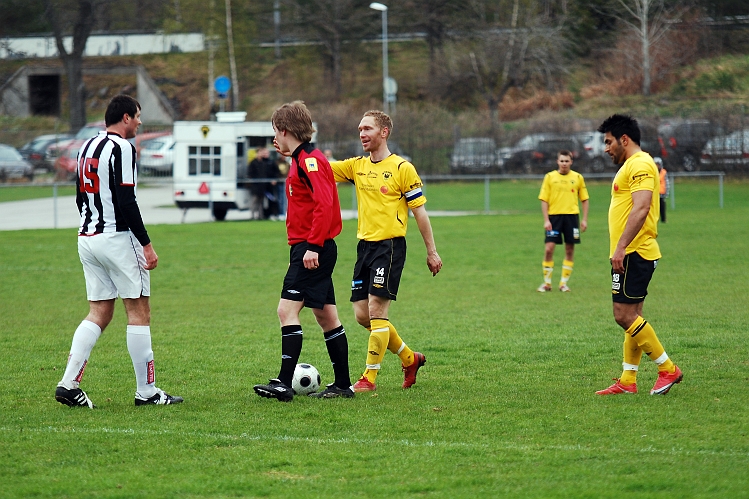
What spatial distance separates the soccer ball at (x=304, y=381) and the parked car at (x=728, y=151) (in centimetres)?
2995

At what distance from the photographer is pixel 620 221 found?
654 cm

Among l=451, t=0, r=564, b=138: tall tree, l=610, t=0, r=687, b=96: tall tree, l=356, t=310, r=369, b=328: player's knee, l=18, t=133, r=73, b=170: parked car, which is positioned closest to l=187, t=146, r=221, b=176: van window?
l=18, t=133, r=73, b=170: parked car

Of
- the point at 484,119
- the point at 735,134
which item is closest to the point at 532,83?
the point at 484,119

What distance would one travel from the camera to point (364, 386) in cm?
680

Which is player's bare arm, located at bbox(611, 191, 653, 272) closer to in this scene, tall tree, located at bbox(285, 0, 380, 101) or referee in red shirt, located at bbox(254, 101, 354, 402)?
referee in red shirt, located at bbox(254, 101, 354, 402)

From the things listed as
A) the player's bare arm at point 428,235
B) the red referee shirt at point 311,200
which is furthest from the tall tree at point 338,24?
the red referee shirt at point 311,200

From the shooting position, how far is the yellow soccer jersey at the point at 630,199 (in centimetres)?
640

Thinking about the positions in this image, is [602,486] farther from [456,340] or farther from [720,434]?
[456,340]

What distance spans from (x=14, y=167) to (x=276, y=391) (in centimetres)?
3320

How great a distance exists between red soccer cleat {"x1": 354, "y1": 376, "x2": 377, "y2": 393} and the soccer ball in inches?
11.8

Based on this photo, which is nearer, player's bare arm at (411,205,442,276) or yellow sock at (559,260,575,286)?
player's bare arm at (411,205,442,276)

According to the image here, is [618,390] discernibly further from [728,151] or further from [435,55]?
[435,55]

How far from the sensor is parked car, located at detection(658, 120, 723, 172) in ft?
112

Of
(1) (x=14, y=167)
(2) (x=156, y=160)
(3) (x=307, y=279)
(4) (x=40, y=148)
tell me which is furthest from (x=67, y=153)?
(3) (x=307, y=279)
